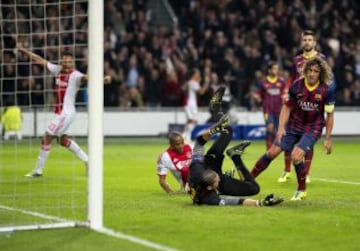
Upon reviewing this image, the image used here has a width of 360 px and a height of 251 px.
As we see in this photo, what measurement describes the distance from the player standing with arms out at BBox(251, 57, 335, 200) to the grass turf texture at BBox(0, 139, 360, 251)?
70 centimetres

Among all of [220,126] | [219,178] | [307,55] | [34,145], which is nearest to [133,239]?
[219,178]

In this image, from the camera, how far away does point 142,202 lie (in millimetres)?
12219

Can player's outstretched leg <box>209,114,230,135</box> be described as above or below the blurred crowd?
below

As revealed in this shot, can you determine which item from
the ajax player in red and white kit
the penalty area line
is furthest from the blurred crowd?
the penalty area line

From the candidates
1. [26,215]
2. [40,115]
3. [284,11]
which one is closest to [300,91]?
[26,215]

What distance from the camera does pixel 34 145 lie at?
25.7 meters

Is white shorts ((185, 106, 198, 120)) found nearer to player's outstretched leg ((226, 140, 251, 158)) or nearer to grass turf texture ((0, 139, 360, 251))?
grass turf texture ((0, 139, 360, 251))

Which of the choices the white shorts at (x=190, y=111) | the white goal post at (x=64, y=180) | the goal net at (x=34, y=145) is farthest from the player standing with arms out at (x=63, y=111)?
the white shorts at (x=190, y=111)

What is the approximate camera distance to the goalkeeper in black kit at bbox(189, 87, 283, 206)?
11508 millimetres

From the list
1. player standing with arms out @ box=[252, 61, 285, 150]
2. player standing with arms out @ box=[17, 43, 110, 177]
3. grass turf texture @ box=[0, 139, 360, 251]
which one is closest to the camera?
grass turf texture @ box=[0, 139, 360, 251]

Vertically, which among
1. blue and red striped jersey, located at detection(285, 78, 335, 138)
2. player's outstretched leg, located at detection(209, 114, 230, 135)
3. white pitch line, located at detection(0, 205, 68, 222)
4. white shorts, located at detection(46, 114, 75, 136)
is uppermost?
blue and red striped jersey, located at detection(285, 78, 335, 138)

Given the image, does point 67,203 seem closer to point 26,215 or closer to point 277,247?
point 26,215

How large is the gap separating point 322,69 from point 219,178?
2.03 metres

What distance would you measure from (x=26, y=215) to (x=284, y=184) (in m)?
5.55
